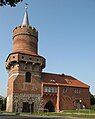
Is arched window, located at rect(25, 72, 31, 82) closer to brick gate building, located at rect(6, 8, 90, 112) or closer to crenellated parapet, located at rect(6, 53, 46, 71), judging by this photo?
brick gate building, located at rect(6, 8, 90, 112)

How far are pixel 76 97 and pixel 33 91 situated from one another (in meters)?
11.0

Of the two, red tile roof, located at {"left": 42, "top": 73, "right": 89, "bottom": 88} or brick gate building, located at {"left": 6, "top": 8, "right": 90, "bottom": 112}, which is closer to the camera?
brick gate building, located at {"left": 6, "top": 8, "right": 90, "bottom": 112}

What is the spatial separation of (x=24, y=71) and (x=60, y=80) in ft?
34.3

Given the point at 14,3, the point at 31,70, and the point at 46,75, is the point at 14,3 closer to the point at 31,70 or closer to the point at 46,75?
the point at 31,70

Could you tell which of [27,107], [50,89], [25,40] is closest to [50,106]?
[50,89]

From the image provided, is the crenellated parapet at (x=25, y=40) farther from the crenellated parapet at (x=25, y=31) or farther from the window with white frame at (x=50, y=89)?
the window with white frame at (x=50, y=89)

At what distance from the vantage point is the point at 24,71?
57.7 m

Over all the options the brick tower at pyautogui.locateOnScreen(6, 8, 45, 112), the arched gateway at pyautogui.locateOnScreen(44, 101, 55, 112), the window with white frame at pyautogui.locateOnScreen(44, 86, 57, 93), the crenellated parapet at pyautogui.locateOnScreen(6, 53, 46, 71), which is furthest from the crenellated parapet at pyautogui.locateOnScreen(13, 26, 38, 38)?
the arched gateway at pyautogui.locateOnScreen(44, 101, 55, 112)

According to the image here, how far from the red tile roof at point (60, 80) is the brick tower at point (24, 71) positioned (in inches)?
103

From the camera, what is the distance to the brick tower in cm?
5597

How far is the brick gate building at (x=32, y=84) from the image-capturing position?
56406mm

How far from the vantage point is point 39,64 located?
59344 mm

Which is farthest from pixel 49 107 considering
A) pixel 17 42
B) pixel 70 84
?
pixel 17 42

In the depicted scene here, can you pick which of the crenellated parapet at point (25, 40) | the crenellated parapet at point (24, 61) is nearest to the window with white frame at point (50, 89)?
the crenellated parapet at point (24, 61)
